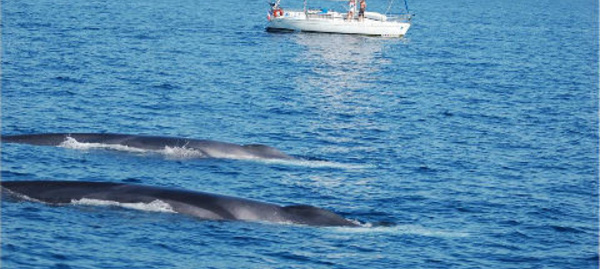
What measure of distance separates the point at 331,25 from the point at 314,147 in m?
79.2

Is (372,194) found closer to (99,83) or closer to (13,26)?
(99,83)

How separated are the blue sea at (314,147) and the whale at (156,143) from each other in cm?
101

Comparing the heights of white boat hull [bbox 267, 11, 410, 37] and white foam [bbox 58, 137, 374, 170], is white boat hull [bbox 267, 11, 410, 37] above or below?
above

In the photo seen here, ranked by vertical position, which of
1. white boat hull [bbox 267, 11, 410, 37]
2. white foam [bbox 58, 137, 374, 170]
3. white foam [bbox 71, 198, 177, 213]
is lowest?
white foam [bbox 71, 198, 177, 213]

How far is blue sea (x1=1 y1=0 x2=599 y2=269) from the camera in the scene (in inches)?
1556

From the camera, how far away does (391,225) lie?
44.2 metres

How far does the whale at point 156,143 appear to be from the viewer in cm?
5525

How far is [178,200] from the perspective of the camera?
1668 inches

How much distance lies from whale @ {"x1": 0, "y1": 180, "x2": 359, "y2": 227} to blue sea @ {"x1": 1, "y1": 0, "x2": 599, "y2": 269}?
62 centimetres

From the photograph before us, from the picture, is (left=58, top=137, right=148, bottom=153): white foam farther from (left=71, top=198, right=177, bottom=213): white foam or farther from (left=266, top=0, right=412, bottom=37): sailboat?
(left=266, top=0, right=412, bottom=37): sailboat

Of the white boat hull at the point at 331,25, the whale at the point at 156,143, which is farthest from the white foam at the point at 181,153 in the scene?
the white boat hull at the point at 331,25

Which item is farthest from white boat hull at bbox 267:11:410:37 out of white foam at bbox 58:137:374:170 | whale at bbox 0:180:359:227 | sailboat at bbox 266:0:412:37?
whale at bbox 0:180:359:227

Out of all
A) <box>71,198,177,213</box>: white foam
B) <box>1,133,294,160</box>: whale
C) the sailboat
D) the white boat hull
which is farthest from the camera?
the sailboat

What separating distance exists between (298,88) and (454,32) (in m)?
83.7
